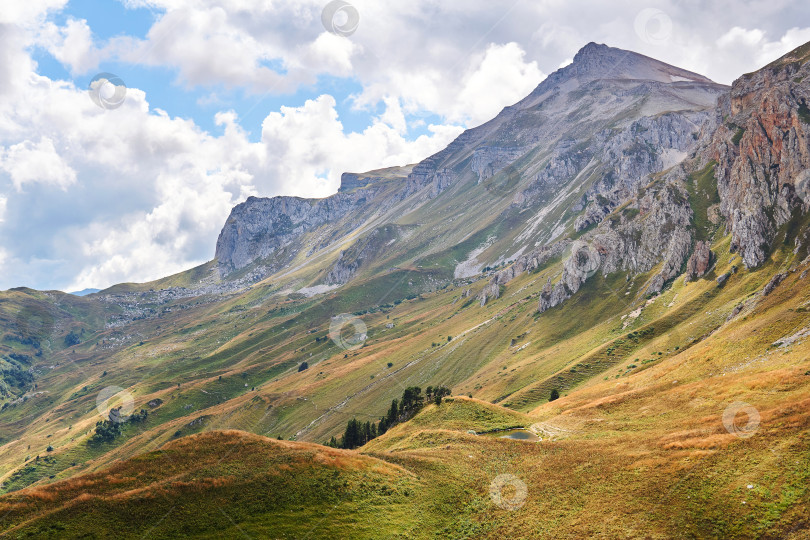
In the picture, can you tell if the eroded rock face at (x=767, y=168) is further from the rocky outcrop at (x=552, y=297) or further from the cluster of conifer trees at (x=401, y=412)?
the cluster of conifer trees at (x=401, y=412)

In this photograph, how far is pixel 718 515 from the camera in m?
32.4

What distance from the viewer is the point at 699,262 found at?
450 ft

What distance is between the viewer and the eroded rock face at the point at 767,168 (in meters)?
121

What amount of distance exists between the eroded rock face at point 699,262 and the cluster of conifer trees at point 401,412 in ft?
303

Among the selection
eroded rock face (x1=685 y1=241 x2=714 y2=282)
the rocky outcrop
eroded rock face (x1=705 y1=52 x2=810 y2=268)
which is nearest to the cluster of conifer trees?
eroded rock face (x1=685 y1=241 x2=714 y2=282)

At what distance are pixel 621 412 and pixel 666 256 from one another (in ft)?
362

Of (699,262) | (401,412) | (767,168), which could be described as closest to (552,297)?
(699,262)

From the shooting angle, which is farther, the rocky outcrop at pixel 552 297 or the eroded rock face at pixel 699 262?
the rocky outcrop at pixel 552 297

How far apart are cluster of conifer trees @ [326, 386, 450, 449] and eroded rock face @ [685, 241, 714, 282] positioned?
9238 centimetres

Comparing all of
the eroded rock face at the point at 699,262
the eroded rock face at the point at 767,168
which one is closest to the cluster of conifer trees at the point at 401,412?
the eroded rock face at the point at 699,262

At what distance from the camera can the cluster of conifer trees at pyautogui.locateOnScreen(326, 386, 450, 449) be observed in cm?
9349

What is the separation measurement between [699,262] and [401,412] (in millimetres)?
108171

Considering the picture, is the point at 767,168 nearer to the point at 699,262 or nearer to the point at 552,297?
the point at 699,262

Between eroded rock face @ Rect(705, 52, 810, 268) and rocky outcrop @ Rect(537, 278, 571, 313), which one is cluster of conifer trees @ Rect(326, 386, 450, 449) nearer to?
eroded rock face @ Rect(705, 52, 810, 268)
